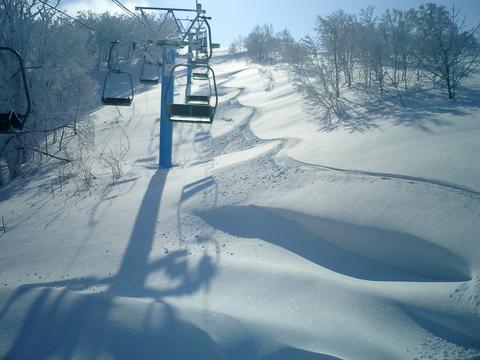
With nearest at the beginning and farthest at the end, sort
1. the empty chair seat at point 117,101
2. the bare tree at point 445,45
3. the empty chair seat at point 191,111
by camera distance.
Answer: the empty chair seat at point 191,111 → the empty chair seat at point 117,101 → the bare tree at point 445,45

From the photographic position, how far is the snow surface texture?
10.7 feet

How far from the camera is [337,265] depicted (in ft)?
14.4

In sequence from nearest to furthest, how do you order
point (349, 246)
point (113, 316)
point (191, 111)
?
point (113, 316) < point (349, 246) < point (191, 111)

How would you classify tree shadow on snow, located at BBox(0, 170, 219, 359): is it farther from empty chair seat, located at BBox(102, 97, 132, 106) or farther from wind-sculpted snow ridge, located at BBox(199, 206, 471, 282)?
empty chair seat, located at BBox(102, 97, 132, 106)

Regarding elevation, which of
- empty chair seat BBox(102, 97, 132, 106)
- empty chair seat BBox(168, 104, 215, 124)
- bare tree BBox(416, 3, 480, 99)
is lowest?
empty chair seat BBox(168, 104, 215, 124)

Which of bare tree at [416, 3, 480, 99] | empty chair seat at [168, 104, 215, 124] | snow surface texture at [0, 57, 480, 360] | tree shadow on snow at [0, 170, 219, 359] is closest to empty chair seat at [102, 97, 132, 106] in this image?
empty chair seat at [168, 104, 215, 124]

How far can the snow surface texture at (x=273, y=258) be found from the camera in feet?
10.7

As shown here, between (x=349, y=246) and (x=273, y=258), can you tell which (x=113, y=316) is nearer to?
(x=273, y=258)

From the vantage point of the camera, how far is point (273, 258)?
4.73 m

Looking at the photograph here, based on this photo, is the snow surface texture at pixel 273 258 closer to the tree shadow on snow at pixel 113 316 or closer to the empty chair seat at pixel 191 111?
the tree shadow on snow at pixel 113 316

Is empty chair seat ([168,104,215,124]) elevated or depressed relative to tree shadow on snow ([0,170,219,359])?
elevated

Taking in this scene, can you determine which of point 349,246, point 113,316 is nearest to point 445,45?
point 349,246

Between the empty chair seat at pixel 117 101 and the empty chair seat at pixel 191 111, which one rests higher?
the empty chair seat at pixel 117 101

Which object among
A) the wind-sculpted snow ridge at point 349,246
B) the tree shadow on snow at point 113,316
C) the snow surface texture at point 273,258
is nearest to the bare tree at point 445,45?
the snow surface texture at point 273,258
